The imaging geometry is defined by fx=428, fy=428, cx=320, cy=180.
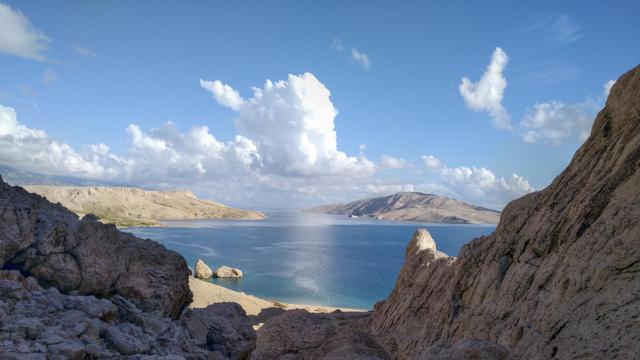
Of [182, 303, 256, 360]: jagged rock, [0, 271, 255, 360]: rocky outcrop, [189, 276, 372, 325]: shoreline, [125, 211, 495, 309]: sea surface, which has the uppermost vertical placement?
[0, 271, 255, 360]: rocky outcrop

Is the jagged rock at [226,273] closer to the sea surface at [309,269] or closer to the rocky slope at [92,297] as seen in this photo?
the sea surface at [309,269]

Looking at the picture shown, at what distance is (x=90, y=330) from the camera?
13148 millimetres

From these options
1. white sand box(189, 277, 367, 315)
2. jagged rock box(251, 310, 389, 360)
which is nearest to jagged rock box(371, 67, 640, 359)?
jagged rock box(251, 310, 389, 360)

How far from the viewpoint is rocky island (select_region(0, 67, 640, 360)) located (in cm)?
1311

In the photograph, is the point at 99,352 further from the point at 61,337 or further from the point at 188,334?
the point at 188,334

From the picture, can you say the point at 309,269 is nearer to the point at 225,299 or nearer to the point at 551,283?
the point at 225,299

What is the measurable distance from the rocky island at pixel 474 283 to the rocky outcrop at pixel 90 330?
4cm

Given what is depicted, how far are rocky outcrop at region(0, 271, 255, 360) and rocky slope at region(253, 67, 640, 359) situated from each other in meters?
8.89

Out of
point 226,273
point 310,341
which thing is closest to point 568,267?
point 310,341

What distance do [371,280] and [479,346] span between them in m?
100

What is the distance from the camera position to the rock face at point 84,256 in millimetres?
16562

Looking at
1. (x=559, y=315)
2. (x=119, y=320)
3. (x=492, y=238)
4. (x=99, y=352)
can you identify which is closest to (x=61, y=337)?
(x=99, y=352)

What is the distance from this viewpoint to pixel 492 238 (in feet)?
91.5

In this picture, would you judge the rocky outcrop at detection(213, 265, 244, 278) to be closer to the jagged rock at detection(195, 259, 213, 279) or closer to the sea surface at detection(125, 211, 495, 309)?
the sea surface at detection(125, 211, 495, 309)
